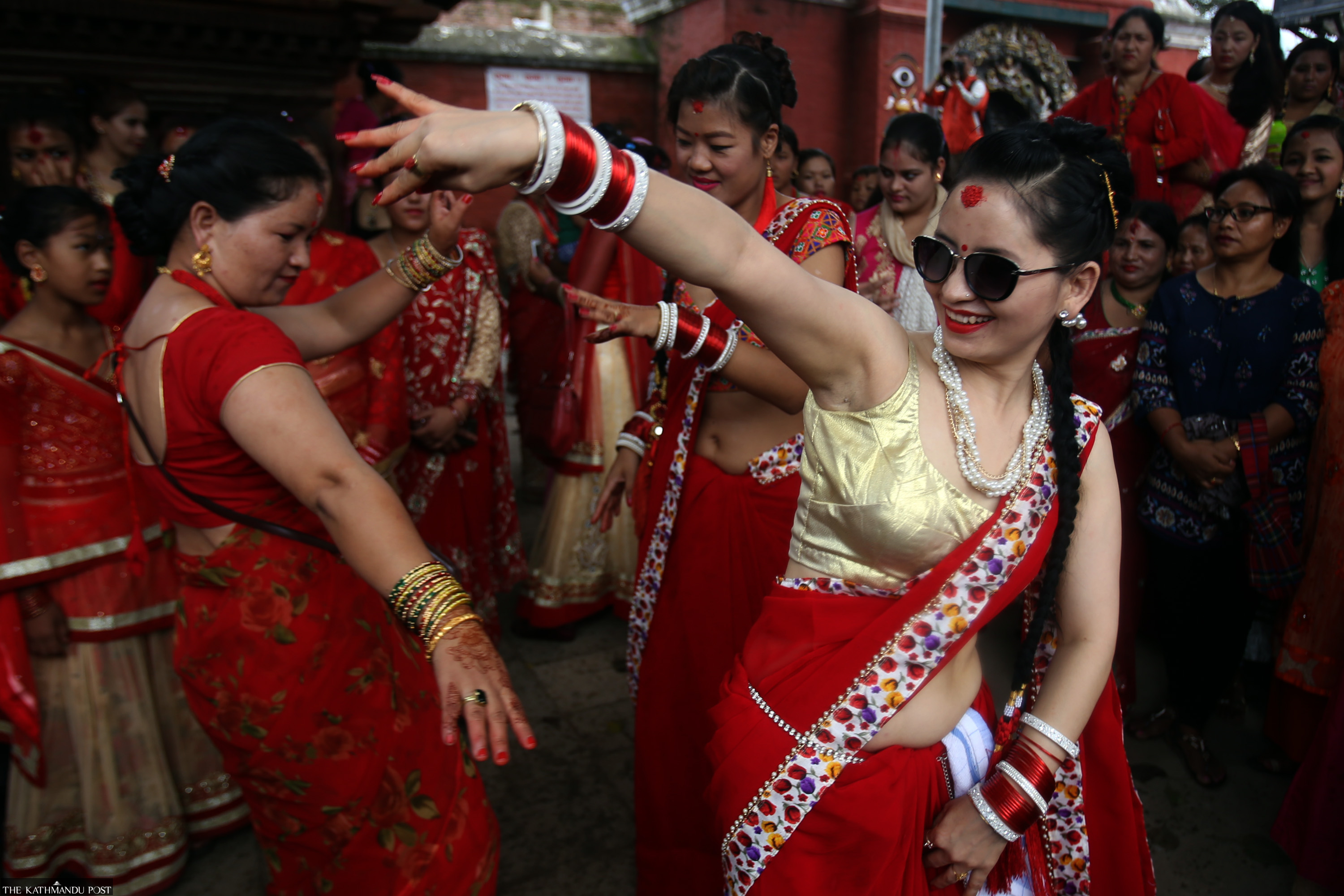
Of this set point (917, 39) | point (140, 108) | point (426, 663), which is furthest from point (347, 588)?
point (917, 39)

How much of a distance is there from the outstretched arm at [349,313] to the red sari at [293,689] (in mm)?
328

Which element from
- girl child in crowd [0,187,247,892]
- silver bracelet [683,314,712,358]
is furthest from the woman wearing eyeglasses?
girl child in crowd [0,187,247,892]

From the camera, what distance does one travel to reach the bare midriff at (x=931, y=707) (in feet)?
4.27

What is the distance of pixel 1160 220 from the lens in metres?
3.17

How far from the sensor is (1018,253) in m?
1.20

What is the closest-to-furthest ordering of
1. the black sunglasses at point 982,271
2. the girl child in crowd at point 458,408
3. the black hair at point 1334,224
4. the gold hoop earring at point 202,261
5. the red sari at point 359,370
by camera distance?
1. the black sunglasses at point 982,271
2. the gold hoop earring at point 202,261
3. the red sari at point 359,370
4. the black hair at point 1334,224
5. the girl child in crowd at point 458,408

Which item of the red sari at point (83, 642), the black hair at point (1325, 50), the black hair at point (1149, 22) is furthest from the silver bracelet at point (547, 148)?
the black hair at point (1325, 50)

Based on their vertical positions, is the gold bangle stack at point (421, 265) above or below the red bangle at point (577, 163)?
below

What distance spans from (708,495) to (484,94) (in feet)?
22.8

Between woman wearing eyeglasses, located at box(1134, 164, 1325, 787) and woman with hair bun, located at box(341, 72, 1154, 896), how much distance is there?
1.77 meters

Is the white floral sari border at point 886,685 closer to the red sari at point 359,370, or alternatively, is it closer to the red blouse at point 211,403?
the red blouse at point 211,403

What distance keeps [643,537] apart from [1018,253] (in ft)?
4.40

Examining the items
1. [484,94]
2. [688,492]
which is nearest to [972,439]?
[688,492]

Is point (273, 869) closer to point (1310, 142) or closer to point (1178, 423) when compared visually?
point (1178, 423)
